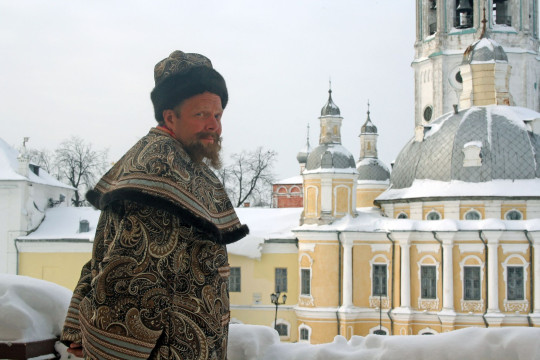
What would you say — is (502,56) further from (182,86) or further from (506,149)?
(182,86)

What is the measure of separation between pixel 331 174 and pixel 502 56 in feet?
30.4

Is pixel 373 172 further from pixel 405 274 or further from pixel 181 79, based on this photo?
pixel 181 79

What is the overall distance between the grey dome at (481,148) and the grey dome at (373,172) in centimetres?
668

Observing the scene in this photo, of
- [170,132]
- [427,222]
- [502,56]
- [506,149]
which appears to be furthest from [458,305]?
[170,132]

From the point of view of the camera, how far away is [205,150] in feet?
10.5

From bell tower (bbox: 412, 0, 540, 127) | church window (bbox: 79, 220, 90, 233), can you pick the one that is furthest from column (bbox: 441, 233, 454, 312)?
bell tower (bbox: 412, 0, 540, 127)

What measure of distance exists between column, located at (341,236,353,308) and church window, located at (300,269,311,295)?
54.8 inches

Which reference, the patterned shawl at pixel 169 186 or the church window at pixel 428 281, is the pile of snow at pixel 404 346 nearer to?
the patterned shawl at pixel 169 186

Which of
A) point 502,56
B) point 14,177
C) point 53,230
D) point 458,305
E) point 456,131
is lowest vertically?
point 458,305

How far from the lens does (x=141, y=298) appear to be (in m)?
2.79

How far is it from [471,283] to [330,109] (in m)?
9.04

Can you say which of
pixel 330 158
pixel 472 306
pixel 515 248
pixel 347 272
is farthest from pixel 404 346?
pixel 330 158

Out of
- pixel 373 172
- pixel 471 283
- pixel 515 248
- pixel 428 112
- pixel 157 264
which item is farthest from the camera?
pixel 428 112

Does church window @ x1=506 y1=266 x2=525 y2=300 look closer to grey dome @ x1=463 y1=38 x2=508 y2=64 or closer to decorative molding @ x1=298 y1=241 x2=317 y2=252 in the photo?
decorative molding @ x1=298 y1=241 x2=317 y2=252
